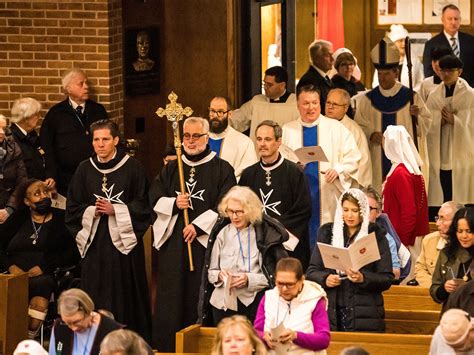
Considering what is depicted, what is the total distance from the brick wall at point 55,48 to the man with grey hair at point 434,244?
162 inches

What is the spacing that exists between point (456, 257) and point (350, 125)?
13.4ft

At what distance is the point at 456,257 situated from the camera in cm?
1228

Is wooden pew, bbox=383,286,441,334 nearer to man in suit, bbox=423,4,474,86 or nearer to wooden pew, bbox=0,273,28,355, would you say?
wooden pew, bbox=0,273,28,355

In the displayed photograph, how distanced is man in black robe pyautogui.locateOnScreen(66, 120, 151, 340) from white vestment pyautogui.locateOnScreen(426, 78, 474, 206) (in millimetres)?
4773

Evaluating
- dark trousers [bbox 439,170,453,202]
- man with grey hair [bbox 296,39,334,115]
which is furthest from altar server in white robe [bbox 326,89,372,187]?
dark trousers [bbox 439,170,453,202]

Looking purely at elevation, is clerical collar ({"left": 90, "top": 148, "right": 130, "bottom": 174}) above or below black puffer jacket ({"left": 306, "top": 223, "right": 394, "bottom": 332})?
above

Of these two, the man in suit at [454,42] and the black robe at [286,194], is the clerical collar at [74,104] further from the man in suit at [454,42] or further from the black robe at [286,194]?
the man in suit at [454,42]

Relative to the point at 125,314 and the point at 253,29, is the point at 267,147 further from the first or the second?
the point at 253,29

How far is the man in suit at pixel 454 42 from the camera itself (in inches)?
770

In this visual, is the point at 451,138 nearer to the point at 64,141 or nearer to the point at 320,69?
the point at 320,69

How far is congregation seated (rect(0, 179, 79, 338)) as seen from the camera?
1428cm

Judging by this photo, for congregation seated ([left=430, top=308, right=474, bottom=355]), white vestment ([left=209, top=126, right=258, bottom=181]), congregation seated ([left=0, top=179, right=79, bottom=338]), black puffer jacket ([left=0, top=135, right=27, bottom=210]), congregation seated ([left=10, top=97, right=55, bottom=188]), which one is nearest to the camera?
congregation seated ([left=430, top=308, right=474, bottom=355])

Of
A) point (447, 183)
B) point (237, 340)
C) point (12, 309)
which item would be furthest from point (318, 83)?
point (237, 340)

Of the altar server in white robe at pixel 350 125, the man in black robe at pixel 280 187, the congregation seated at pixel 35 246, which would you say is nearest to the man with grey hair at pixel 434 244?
the man in black robe at pixel 280 187
